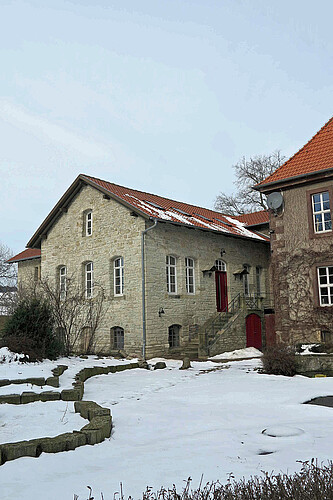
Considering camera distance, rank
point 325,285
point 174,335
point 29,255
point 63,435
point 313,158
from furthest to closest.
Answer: point 29,255
point 174,335
point 313,158
point 325,285
point 63,435

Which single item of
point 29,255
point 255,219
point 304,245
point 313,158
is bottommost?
point 304,245

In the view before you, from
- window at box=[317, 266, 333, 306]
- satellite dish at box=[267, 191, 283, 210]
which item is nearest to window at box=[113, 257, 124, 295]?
satellite dish at box=[267, 191, 283, 210]

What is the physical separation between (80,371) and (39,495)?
8.50 metres

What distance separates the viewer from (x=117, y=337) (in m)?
19.8

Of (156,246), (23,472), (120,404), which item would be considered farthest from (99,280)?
(23,472)

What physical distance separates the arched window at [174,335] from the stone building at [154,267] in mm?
42

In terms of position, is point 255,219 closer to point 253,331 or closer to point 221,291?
point 221,291

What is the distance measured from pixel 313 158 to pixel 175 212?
22.2 feet

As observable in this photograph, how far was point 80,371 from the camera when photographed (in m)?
12.3

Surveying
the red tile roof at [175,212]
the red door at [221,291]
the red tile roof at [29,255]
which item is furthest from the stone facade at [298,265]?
the red tile roof at [29,255]

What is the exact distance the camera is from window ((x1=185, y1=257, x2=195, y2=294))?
20.8 metres

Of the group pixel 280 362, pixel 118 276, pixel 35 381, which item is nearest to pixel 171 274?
pixel 118 276

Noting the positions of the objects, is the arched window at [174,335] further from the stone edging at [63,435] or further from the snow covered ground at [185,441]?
the stone edging at [63,435]

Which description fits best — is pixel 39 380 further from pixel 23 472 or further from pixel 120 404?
pixel 23 472
